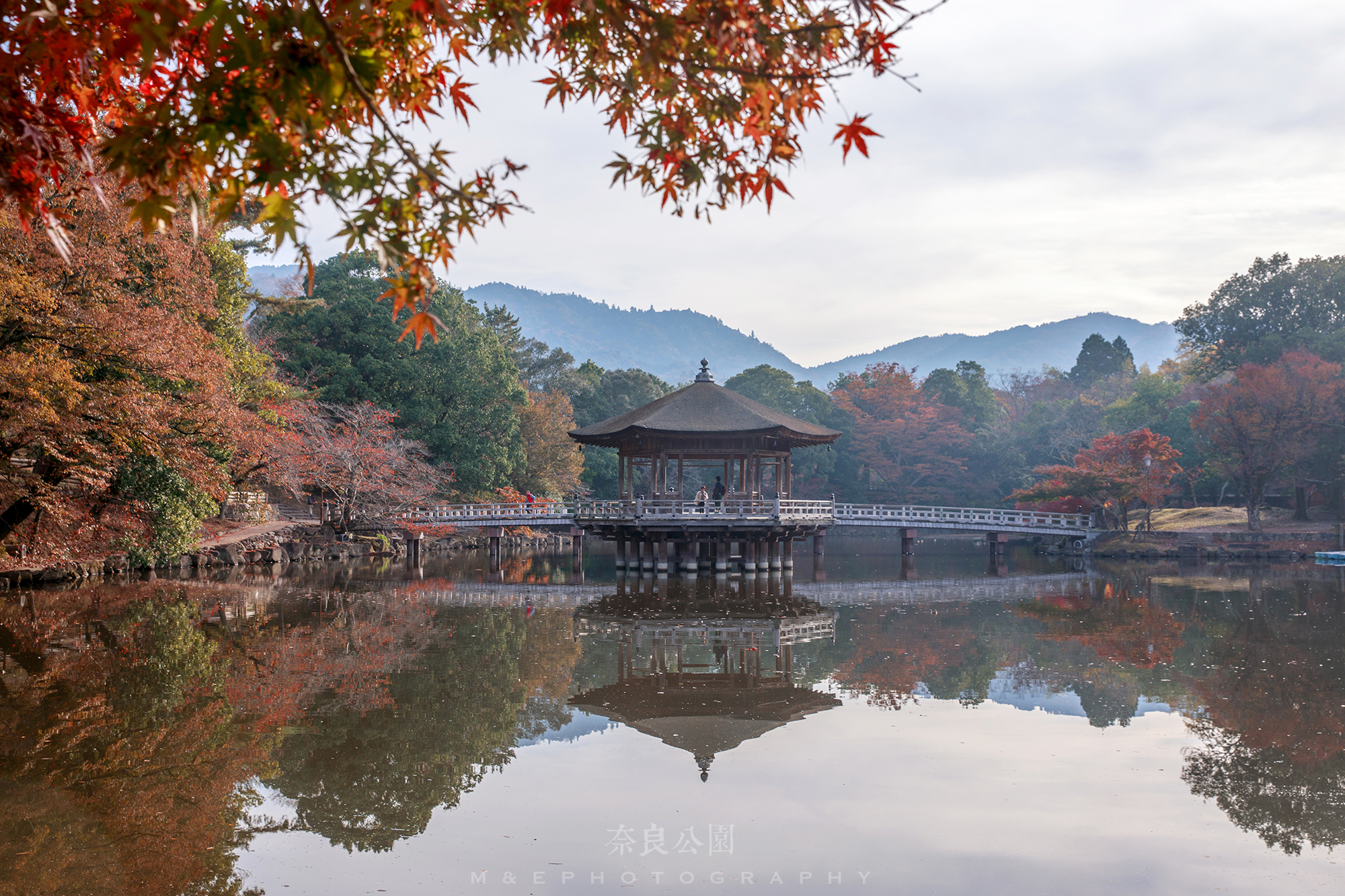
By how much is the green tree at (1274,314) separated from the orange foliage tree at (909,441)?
10728 millimetres

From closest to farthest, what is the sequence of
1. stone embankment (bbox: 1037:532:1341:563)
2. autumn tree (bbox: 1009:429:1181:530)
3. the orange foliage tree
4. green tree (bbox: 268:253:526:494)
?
stone embankment (bbox: 1037:532:1341:563), autumn tree (bbox: 1009:429:1181:530), green tree (bbox: 268:253:526:494), the orange foliage tree

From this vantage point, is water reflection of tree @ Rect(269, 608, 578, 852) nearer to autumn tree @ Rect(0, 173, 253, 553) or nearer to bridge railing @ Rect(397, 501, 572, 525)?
autumn tree @ Rect(0, 173, 253, 553)

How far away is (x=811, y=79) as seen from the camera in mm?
3086

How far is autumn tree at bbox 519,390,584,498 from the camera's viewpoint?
35.0m

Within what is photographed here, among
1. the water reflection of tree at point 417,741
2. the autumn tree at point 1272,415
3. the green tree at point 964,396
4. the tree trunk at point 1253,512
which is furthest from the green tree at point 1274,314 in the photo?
the water reflection of tree at point 417,741

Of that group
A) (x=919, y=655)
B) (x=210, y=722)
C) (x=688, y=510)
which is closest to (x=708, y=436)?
(x=688, y=510)

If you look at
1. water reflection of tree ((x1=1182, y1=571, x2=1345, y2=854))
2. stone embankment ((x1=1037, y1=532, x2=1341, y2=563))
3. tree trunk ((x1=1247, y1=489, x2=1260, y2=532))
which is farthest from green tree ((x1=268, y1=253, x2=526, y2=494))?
tree trunk ((x1=1247, y1=489, x2=1260, y2=532))

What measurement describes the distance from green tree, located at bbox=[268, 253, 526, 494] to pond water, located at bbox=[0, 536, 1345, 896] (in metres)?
16.4

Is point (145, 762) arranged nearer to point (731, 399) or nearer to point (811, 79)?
point (811, 79)

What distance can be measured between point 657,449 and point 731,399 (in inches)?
88.9

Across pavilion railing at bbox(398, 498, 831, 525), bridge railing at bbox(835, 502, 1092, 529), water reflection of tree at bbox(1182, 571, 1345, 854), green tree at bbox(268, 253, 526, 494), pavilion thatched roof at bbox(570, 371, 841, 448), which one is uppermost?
green tree at bbox(268, 253, 526, 494)

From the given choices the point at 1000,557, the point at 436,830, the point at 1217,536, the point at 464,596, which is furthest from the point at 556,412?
the point at 436,830

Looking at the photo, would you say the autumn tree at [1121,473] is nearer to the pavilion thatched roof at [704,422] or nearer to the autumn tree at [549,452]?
the pavilion thatched roof at [704,422]

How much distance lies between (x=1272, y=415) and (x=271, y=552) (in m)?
29.3
